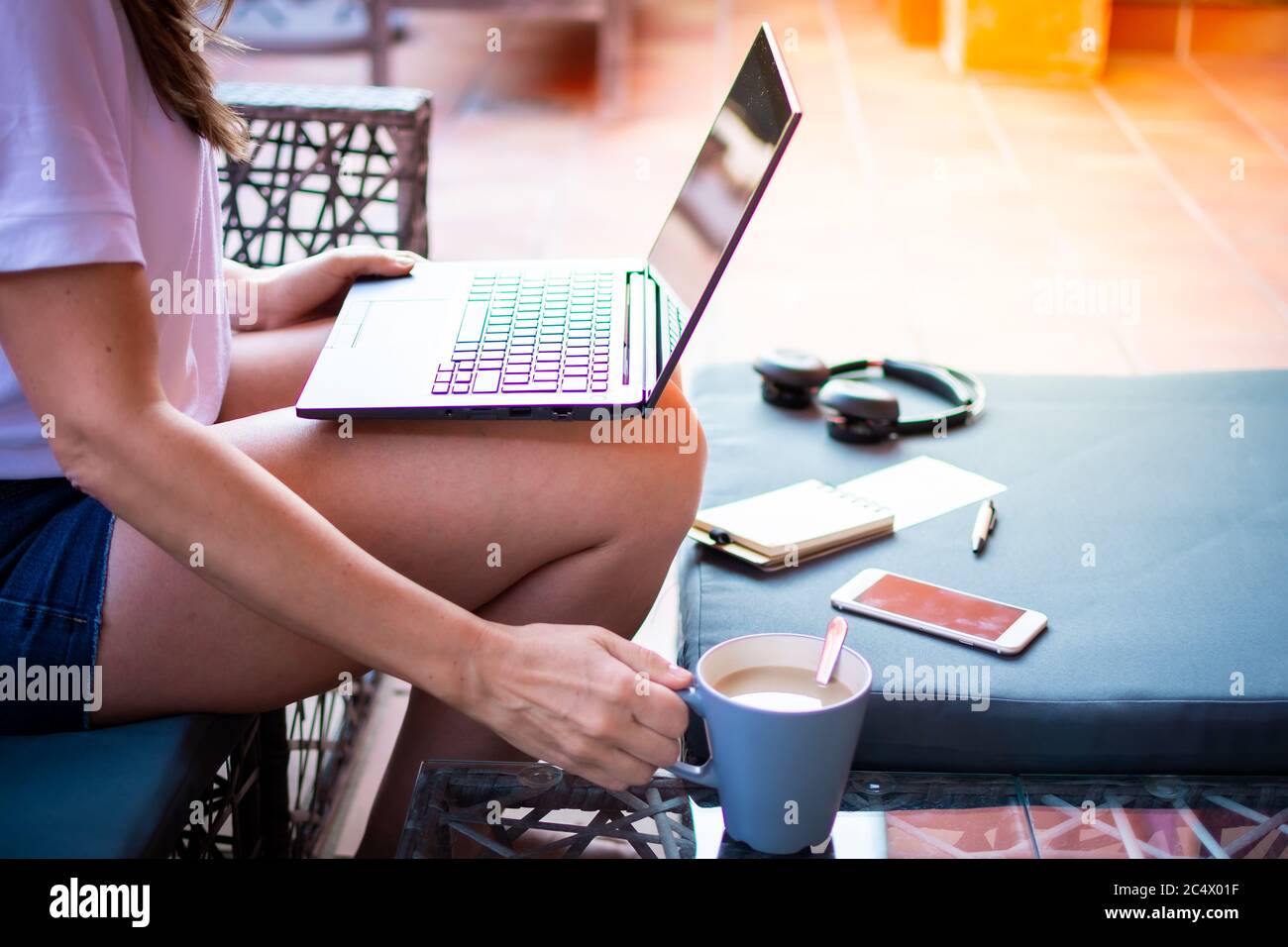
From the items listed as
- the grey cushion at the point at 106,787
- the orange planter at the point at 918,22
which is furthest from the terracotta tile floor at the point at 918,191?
the grey cushion at the point at 106,787

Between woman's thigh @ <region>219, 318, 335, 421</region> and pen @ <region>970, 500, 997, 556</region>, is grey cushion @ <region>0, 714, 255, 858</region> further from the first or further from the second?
pen @ <region>970, 500, 997, 556</region>

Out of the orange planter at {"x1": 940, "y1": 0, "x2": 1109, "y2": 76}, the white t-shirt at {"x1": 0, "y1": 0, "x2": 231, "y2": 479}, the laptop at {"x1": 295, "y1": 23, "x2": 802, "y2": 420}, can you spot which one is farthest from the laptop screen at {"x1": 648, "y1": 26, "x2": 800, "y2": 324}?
the orange planter at {"x1": 940, "y1": 0, "x2": 1109, "y2": 76}

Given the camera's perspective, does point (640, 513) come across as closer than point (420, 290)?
Yes

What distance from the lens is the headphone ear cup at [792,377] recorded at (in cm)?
141

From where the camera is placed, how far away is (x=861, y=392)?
1.34m

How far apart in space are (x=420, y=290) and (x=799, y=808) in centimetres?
59

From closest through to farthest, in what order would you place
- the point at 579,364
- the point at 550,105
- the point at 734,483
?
the point at 579,364 < the point at 734,483 < the point at 550,105

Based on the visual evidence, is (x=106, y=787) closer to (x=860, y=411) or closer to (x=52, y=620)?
(x=52, y=620)

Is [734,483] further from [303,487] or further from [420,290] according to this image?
[303,487]

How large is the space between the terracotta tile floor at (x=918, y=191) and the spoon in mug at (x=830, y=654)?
137cm

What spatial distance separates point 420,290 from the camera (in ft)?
3.74

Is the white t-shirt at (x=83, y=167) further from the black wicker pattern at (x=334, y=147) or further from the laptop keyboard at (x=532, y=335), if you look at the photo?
the black wicker pattern at (x=334, y=147)

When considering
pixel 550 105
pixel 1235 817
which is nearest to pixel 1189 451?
pixel 1235 817

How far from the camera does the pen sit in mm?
1126
